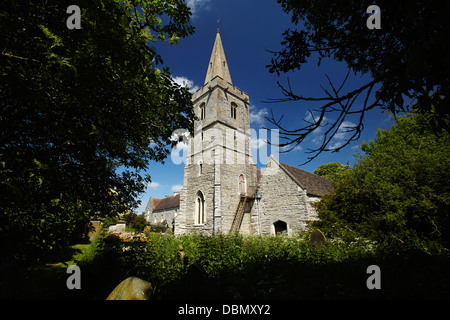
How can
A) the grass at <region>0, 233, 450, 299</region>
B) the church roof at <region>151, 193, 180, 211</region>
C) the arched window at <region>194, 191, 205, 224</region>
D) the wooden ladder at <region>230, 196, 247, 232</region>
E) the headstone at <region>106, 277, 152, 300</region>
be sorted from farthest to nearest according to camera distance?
the church roof at <region>151, 193, 180, 211</region> → the arched window at <region>194, 191, 205, 224</region> → the wooden ladder at <region>230, 196, 247, 232</region> → the grass at <region>0, 233, 450, 299</region> → the headstone at <region>106, 277, 152, 300</region>

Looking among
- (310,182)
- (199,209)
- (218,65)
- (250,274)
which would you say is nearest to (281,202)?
(310,182)

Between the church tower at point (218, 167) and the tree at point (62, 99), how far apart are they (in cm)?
1143

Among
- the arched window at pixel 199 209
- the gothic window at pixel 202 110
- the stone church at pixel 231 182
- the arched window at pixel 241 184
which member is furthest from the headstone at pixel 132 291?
the gothic window at pixel 202 110

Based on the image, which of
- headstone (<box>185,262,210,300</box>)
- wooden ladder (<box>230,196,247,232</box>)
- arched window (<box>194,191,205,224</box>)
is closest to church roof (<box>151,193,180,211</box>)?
arched window (<box>194,191,205,224</box>)

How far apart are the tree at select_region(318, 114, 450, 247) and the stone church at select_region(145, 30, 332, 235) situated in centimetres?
360

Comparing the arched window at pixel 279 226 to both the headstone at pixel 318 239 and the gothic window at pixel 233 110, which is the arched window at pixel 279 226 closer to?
the headstone at pixel 318 239

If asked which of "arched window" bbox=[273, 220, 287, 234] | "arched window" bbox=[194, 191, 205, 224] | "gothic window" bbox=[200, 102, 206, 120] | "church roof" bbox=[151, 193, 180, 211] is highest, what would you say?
"gothic window" bbox=[200, 102, 206, 120]

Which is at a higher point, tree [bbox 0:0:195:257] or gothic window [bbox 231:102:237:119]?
gothic window [bbox 231:102:237:119]

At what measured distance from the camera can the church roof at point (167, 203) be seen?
3544cm

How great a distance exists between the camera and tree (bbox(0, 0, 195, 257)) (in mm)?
2434

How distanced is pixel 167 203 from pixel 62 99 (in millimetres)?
37065

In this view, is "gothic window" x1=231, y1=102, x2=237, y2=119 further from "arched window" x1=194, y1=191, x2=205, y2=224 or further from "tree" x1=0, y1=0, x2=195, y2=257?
"tree" x1=0, y1=0, x2=195, y2=257
